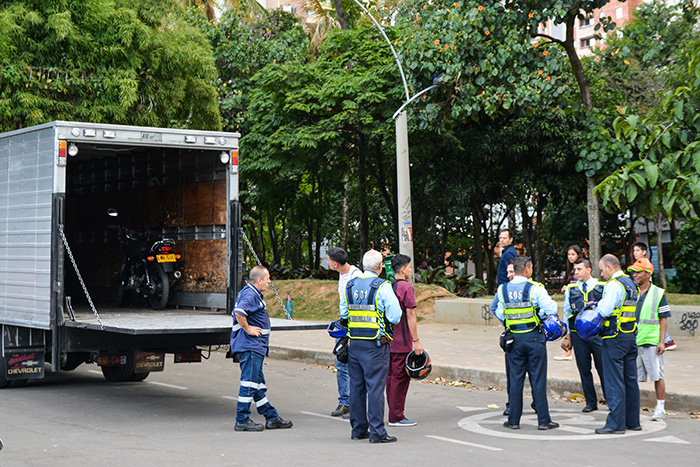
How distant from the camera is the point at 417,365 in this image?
8367 mm

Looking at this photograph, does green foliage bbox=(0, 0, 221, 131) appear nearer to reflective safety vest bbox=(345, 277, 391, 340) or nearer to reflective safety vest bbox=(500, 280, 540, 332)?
reflective safety vest bbox=(345, 277, 391, 340)

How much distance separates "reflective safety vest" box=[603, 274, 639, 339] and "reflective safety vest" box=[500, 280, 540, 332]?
67cm

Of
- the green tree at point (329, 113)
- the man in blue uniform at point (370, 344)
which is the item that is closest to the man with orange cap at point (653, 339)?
the man in blue uniform at point (370, 344)

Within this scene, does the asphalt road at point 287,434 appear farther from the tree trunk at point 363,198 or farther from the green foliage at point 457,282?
the tree trunk at point 363,198

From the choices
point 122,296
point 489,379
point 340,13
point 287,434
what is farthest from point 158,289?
point 340,13

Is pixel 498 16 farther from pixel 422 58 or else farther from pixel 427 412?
pixel 427 412

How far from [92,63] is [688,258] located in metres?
16.8

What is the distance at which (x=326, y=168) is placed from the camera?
27156 millimetres

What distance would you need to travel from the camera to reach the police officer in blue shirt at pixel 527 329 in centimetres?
810

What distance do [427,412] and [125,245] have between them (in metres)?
6.03

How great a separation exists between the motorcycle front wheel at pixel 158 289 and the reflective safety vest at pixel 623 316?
6.34 metres

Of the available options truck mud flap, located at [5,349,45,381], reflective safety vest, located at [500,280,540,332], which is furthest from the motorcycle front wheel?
reflective safety vest, located at [500,280,540,332]

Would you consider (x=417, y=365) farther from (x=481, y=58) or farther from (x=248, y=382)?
(x=481, y=58)

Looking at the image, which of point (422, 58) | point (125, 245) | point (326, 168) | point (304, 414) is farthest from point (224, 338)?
point (326, 168)
